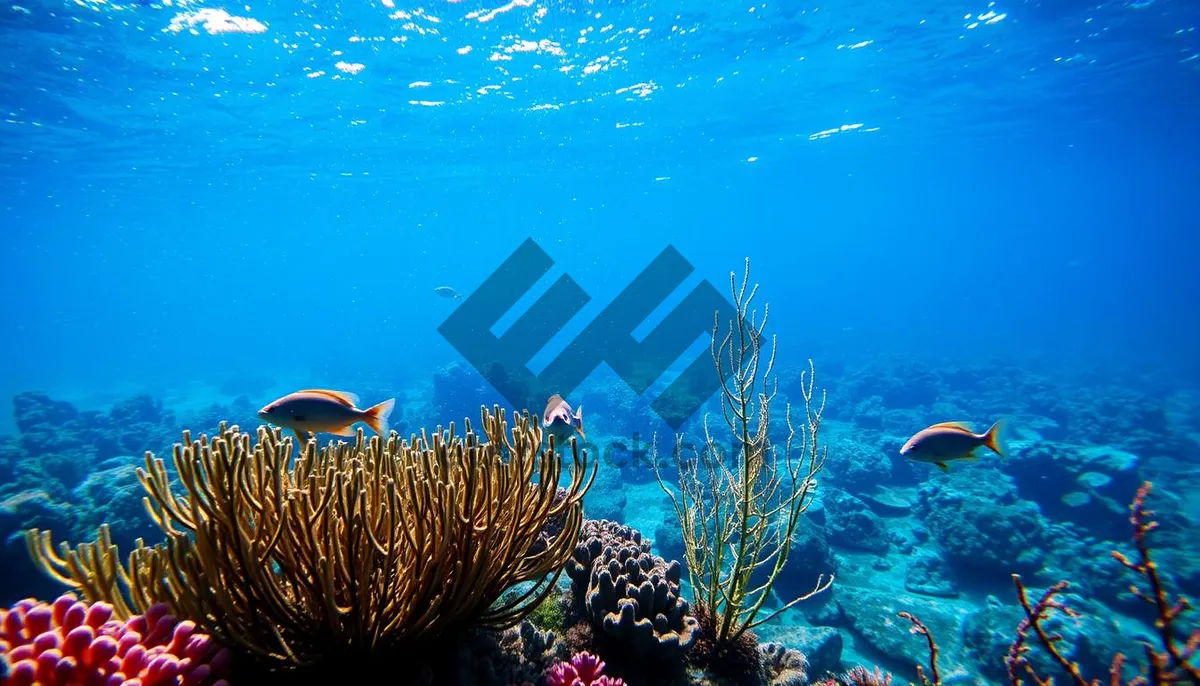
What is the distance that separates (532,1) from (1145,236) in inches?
6602

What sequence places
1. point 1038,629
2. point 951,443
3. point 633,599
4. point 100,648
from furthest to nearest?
1. point 951,443
2. point 633,599
3. point 1038,629
4. point 100,648

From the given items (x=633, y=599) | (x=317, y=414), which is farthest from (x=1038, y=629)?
(x=317, y=414)

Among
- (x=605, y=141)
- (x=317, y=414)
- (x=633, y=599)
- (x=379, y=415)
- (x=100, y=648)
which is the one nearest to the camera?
(x=100, y=648)

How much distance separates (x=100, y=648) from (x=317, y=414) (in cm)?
189

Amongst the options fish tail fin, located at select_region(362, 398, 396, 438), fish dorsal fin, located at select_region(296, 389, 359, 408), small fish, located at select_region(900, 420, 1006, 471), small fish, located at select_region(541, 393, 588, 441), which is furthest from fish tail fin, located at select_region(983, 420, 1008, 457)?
fish dorsal fin, located at select_region(296, 389, 359, 408)

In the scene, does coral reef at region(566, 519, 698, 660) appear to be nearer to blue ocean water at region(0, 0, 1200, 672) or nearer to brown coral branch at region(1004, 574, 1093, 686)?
brown coral branch at region(1004, 574, 1093, 686)

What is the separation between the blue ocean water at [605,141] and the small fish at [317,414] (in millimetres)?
9047

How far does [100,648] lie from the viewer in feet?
5.38

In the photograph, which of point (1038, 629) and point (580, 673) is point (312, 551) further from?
point (1038, 629)

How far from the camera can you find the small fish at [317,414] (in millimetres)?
3383

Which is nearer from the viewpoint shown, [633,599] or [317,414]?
[633,599]

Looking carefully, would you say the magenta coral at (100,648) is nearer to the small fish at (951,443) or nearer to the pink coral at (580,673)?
the pink coral at (580,673)

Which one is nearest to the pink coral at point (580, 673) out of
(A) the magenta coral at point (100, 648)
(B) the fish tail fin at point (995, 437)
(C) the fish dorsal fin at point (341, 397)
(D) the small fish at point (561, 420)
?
(A) the magenta coral at point (100, 648)

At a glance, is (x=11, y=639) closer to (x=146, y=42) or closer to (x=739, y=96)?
(x=146, y=42)
